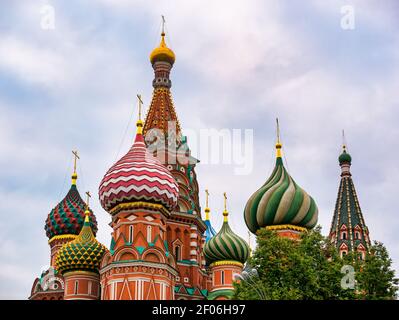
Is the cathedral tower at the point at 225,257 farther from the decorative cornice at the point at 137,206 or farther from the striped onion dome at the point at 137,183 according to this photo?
the decorative cornice at the point at 137,206

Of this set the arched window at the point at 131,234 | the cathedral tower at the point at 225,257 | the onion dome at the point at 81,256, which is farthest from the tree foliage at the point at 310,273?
the cathedral tower at the point at 225,257

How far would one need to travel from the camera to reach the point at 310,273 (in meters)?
23.9

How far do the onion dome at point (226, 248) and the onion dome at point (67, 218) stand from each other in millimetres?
8688

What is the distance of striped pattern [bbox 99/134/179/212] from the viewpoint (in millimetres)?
36656

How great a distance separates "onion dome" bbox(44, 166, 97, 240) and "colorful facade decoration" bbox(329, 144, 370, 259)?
16.0 m

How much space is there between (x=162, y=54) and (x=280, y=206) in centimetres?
1344

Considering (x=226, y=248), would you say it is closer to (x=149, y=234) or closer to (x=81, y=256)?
(x=149, y=234)

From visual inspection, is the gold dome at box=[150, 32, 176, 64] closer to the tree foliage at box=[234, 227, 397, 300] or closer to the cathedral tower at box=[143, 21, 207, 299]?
the cathedral tower at box=[143, 21, 207, 299]

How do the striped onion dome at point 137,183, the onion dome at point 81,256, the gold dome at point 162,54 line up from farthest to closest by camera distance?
1. the gold dome at point 162,54
2. the onion dome at point 81,256
3. the striped onion dome at point 137,183

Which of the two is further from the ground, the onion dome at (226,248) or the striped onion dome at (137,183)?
the striped onion dome at (137,183)

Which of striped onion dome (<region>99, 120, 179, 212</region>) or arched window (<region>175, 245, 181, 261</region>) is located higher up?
striped onion dome (<region>99, 120, 179, 212</region>)

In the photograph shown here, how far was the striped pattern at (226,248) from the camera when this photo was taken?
4275cm

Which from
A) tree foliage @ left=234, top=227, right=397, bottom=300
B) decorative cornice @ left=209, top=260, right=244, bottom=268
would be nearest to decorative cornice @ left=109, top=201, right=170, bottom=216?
decorative cornice @ left=209, top=260, right=244, bottom=268

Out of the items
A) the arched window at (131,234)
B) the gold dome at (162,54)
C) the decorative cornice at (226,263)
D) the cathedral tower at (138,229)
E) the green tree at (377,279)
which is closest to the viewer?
the green tree at (377,279)
